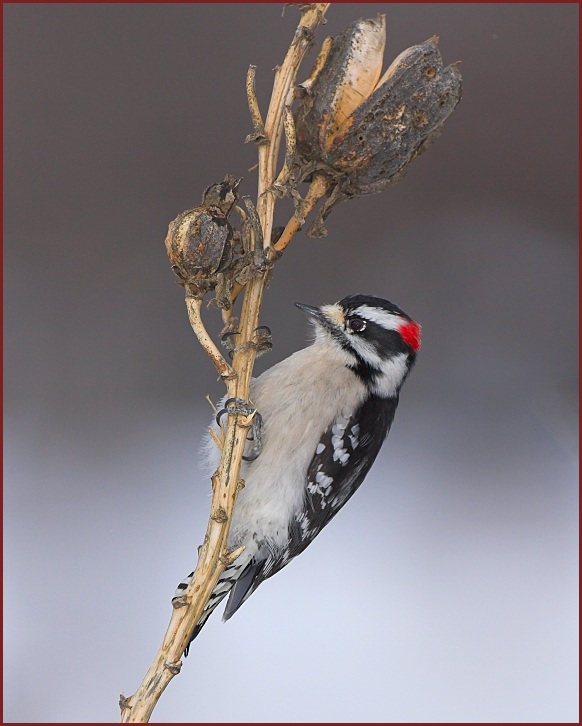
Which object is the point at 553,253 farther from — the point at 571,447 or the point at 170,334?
the point at 170,334

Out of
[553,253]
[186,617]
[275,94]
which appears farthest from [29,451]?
[553,253]

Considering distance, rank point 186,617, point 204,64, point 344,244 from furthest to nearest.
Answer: point 344,244 → point 204,64 → point 186,617

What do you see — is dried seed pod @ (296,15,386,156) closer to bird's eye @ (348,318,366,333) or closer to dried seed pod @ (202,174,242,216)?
dried seed pod @ (202,174,242,216)

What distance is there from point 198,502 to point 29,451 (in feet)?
1.21

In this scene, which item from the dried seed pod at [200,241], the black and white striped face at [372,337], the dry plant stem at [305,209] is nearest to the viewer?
the dried seed pod at [200,241]

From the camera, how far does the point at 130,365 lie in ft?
5.16

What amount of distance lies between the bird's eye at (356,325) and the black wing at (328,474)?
0.15m

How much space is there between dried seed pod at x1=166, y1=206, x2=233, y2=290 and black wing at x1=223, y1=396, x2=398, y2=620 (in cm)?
67

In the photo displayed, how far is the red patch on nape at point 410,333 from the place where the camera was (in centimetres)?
133

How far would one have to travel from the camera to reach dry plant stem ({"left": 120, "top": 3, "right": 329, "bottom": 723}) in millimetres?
792

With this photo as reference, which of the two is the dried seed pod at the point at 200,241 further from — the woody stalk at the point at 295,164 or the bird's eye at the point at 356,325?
the bird's eye at the point at 356,325

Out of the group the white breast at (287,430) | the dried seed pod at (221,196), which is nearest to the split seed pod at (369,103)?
the dried seed pod at (221,196)

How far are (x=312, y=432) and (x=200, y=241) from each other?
680 millimetres

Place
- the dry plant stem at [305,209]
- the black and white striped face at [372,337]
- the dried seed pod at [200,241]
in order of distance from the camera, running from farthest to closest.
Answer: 1. the black and white striped face at [372,337]
2. the dry plant stem at [305,209]
3. the dried seed pod at [200,241]
